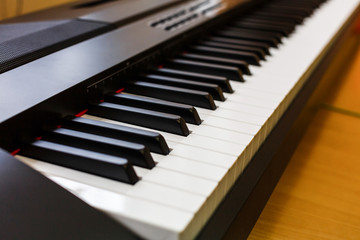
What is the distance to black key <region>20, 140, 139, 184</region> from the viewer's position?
681 millimetres

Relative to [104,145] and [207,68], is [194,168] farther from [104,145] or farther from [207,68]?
[207,68]

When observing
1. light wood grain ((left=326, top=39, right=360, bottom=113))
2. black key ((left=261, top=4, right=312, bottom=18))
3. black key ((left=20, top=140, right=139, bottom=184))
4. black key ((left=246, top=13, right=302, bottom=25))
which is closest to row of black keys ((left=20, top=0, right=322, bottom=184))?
black key ((left=20, top=140, right=139, bottom=184))

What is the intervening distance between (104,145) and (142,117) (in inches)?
5.7

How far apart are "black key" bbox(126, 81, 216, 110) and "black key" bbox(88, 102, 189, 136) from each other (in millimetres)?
114

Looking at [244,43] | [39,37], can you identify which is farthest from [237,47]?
[39,37]

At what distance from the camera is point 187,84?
106 cm

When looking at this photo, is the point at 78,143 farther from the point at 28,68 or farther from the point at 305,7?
the point at 305,7

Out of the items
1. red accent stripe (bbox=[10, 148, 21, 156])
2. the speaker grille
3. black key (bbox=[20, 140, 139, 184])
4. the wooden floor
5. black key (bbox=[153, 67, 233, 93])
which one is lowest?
the wooden floor

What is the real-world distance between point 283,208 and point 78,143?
54 centimetres

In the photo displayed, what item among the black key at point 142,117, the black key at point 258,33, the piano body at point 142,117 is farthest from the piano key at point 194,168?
the black key at point 258,33

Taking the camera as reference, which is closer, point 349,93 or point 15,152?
point 15,152

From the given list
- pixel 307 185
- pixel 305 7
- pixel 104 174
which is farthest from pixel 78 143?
pixel 305 7

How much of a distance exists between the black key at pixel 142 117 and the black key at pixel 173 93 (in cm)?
11

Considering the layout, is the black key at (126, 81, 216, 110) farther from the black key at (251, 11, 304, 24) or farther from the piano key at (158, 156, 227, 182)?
the black key at (251, 11, 304, 24)
